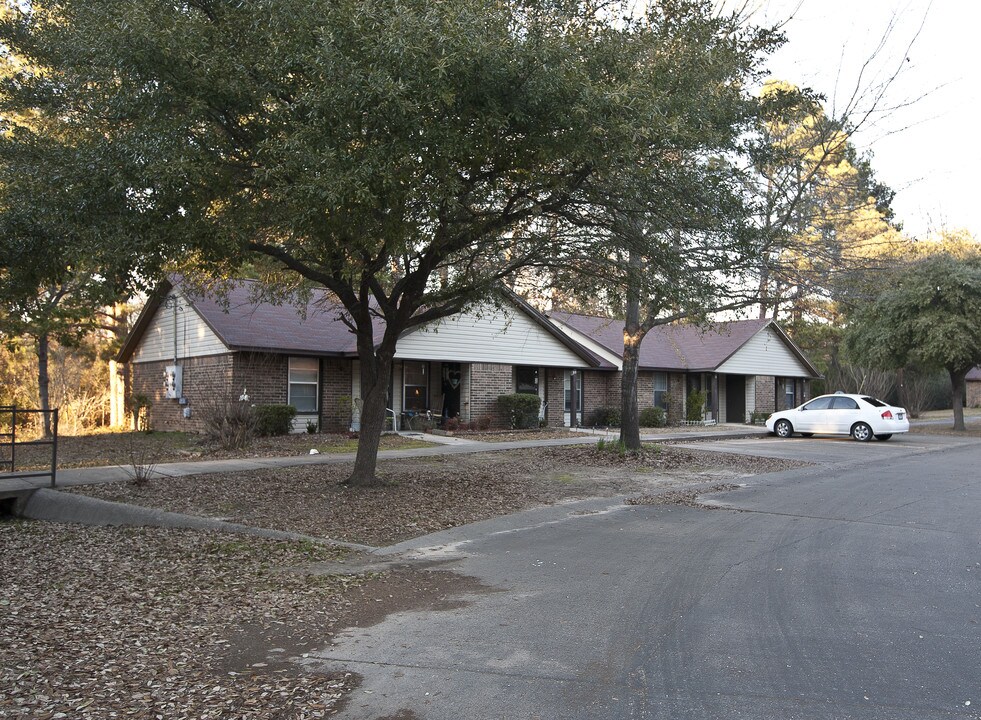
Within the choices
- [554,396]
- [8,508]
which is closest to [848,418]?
[554,396]

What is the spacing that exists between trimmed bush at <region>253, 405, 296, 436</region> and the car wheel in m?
17.3

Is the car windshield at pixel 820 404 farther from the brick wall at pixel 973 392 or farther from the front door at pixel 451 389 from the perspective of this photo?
the brick wall at pixel 973 392

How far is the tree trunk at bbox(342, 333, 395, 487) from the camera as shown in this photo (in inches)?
502

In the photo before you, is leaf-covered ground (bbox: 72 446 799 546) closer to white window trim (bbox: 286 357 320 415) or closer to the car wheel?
white window trim (bbox: 286 357 320 415)

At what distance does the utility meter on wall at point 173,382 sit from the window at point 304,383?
3850mm

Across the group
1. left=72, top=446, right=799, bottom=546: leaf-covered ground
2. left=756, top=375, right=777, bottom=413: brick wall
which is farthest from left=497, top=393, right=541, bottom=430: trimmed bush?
left=756, top=375, right=777, bottom=413: brick wall

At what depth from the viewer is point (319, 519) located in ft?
34.2

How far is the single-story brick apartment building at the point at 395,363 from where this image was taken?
22.5 metres

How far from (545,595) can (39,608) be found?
4.14m

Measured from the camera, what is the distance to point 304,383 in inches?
917

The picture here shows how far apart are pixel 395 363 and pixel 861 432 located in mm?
14801

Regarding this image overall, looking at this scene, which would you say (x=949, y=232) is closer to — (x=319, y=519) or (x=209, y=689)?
(x=319, y=519)

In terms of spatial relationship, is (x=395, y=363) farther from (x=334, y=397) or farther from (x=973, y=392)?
(x=973, y=392)

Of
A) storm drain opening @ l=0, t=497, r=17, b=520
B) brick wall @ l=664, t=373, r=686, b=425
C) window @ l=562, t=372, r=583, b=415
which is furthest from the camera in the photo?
brick wall @ l=664, t=373, r=686, b=425
